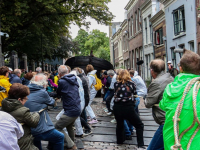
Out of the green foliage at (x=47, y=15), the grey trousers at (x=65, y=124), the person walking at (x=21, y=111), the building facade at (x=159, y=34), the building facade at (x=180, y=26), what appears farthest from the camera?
the building facade at (x=159, y=34)

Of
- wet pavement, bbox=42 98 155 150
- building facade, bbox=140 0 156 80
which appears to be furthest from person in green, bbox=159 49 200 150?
building facade, bbox=140 0 156 80

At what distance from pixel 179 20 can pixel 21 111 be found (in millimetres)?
15903

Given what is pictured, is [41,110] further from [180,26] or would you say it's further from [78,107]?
[180,26]

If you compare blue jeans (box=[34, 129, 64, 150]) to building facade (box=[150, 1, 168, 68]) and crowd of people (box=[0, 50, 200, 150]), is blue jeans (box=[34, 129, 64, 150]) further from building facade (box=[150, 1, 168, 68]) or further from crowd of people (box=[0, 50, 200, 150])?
building facade (box=[150, 1, 168, 68])

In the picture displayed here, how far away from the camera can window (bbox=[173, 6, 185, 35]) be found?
57.0 feet

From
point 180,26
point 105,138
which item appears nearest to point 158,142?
point 105,138

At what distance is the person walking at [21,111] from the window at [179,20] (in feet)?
50.0

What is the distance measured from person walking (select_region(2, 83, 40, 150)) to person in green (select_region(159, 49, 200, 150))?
1.82 metres

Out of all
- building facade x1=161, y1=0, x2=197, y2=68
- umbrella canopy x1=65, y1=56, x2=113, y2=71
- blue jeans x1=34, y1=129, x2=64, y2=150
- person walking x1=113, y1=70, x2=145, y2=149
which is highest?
building facade x1=161, y1=0, x2=197, y2=68

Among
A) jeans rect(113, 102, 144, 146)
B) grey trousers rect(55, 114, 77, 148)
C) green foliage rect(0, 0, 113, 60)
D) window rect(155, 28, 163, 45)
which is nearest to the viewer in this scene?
grey trousers rect(55, 114, 77, 148)

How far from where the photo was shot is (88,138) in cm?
648

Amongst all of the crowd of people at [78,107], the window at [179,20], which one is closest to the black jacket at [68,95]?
the crowd of people at [78,107]

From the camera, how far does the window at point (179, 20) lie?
57.0 ft

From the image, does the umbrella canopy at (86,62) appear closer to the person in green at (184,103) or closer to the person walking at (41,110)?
the person walking at (41,110)
